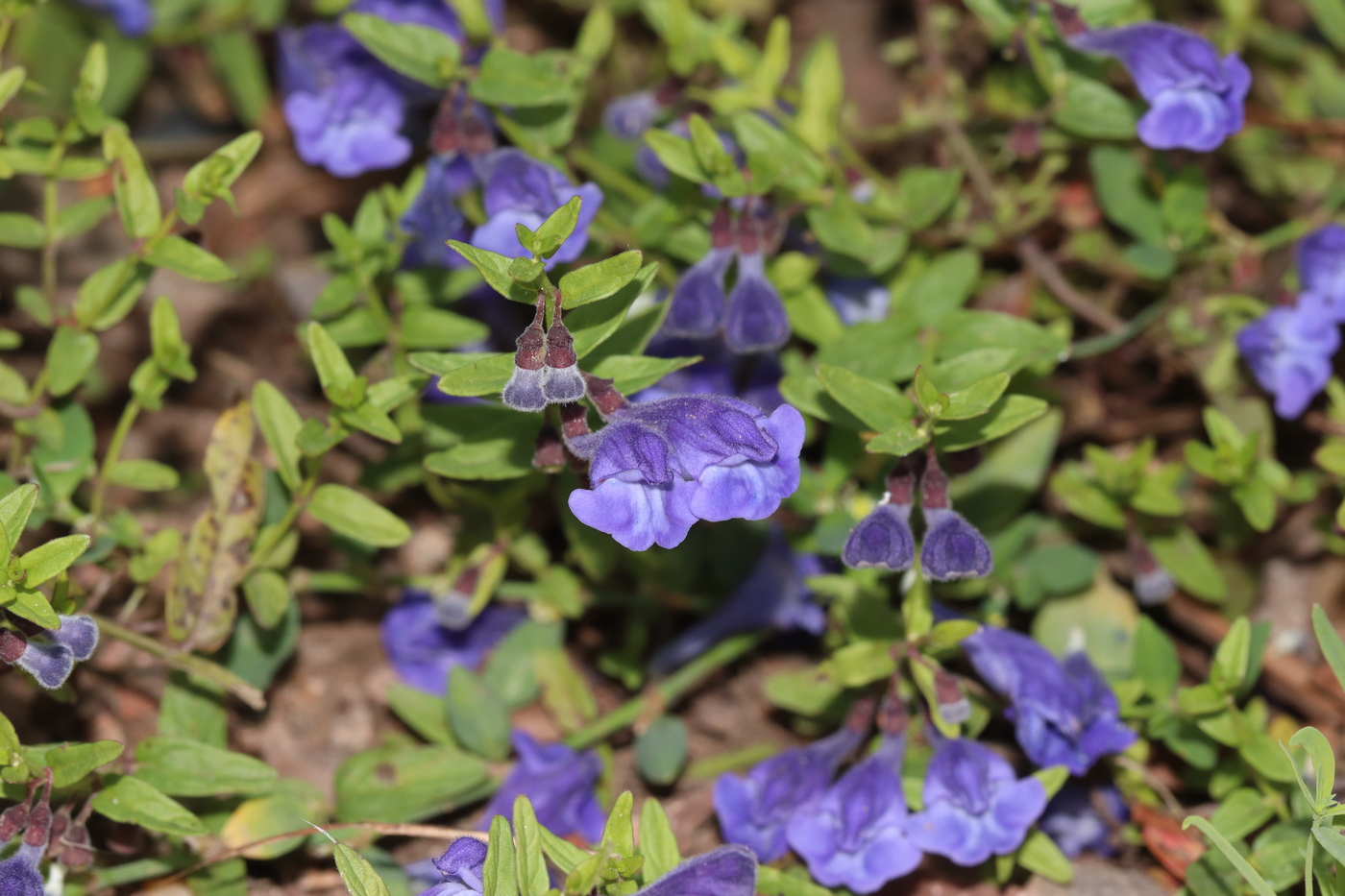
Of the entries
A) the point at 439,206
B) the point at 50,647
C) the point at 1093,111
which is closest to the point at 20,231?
the point at 439,206

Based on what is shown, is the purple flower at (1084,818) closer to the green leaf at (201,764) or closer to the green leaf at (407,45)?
the green leaf at (201,764)

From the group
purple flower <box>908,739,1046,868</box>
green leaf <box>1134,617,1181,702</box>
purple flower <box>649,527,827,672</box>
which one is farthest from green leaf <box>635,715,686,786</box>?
green leaf <box>1134,617,1181,702</box>

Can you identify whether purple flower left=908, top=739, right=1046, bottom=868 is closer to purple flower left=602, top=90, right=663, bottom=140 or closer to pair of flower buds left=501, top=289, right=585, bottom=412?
pair of flower buds left=501, top=289, right=585, bottom=412

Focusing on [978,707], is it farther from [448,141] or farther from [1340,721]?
[448,141]

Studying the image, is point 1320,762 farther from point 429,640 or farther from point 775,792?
A: point 429,640

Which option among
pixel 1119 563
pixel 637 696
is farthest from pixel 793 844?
pixel 1119 563

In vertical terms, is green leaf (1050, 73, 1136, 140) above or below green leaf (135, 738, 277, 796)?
above

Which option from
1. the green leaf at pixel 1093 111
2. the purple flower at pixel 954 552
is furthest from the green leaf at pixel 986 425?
the green leaf at pixel 1093 111
